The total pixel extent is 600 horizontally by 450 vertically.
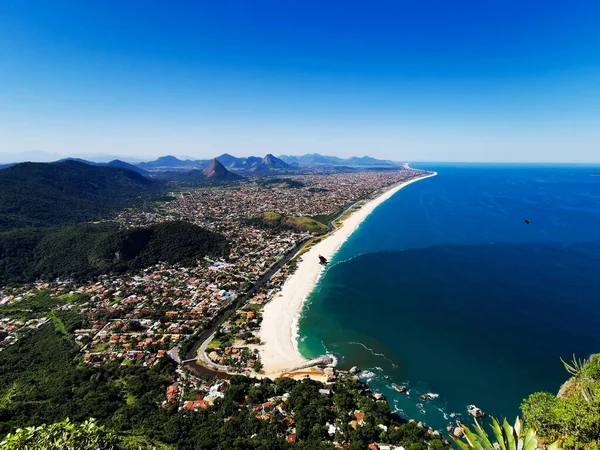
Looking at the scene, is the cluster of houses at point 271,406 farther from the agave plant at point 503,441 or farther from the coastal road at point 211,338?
the agave plant at point 503,441

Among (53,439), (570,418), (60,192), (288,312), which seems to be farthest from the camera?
(60,192)

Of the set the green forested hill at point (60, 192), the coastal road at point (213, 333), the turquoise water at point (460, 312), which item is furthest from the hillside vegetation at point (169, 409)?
the green forested hill at point (60, 192)

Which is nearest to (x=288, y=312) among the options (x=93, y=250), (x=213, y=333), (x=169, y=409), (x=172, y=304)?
(x=213, y=333)

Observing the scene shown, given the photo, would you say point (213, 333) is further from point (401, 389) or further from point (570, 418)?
point (570, 418)

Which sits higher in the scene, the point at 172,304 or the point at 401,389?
the point at 172,304

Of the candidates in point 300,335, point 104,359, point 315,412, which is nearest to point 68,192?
point 104,359

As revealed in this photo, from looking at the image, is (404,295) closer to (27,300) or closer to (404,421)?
(404,421)
